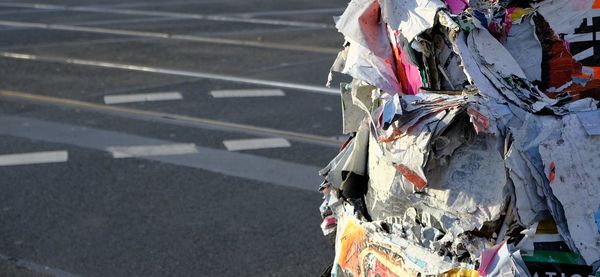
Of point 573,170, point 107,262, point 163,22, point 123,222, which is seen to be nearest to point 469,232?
point 573,170

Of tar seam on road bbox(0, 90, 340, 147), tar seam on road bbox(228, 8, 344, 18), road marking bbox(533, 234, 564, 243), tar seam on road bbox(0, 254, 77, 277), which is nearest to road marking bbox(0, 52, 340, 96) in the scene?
tar seam on road bbox(0, 90, 340, 147)

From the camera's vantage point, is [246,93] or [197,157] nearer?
[197,157]

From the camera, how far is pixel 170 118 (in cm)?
880

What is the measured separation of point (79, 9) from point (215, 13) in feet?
8.18

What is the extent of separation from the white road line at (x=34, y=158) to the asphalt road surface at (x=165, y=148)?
0.05 feet

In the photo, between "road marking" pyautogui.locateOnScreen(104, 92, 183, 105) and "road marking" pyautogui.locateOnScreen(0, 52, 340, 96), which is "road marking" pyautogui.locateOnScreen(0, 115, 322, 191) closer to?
"road marking" pyautogui.locateOnScreen(104, 92, 183, 105)

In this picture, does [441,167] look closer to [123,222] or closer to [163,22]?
[123,222]

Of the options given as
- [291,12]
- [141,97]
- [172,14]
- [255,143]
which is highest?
[255,143]

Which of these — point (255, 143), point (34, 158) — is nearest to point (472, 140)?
point (255, 143)

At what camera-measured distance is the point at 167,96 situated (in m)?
9.70

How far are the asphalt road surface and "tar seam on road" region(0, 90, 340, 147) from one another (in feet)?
0.06

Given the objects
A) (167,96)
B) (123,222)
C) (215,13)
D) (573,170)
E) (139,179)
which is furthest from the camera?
(215,13)

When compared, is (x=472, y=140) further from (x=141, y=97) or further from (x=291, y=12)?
(x=291, y=12)

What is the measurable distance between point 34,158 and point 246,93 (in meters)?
2.75
